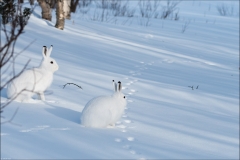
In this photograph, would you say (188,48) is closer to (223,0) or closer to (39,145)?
(39,145)

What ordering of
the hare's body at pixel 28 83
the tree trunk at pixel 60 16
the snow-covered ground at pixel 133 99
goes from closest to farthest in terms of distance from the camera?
the snow-covered ground at pixel 133 99, the hare's body at pixel 28 83, the tree trunk at pixel 60 16

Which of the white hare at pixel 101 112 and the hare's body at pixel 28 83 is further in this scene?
the hare's body at pixel 28 83

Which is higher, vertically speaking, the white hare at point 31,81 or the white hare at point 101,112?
the white hare at point 31,81

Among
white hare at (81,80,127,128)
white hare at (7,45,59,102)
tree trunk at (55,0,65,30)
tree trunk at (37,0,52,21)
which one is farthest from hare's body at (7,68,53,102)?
tree trunk at (37,0,52,21)

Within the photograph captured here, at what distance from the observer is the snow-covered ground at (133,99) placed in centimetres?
367

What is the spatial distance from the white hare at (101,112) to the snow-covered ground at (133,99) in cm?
8

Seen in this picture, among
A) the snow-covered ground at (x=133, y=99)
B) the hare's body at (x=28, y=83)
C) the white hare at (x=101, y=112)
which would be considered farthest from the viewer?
the hare's body at (x=28, y=83)

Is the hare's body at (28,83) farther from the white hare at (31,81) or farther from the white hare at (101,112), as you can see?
the white hare at (101,112)

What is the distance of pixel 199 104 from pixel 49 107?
6.79ft

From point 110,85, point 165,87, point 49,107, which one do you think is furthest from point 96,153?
point 165,87

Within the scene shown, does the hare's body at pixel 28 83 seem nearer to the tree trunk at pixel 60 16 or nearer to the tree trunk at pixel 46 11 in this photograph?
the tree trunk at pixel 60 16

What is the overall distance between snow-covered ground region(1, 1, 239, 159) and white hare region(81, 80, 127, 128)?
0.25 feet

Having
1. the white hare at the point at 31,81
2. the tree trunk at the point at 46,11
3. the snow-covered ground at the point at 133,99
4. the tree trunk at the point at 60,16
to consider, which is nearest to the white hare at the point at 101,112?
the snow-covered ground at the point at 133,99

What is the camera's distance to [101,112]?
4.00m
